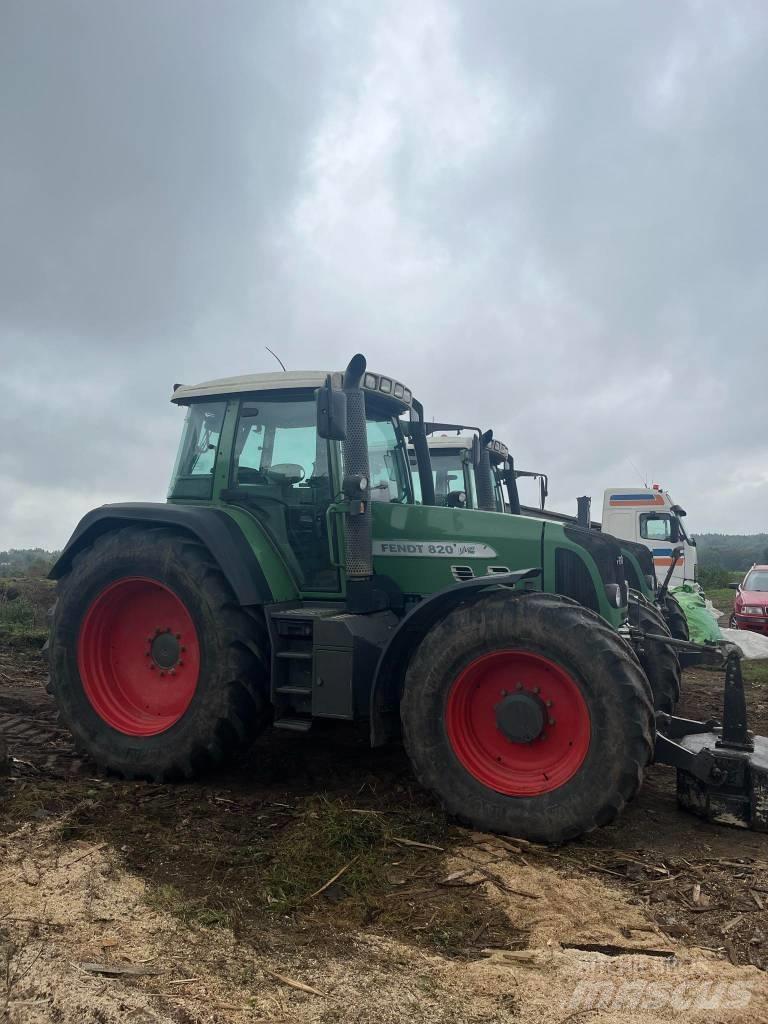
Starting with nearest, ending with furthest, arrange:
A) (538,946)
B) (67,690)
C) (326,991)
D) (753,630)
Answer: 1. (326,991)
2. (538,946)
3. (67,690)
4. (753,630)

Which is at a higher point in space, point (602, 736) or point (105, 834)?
point (602, 736)

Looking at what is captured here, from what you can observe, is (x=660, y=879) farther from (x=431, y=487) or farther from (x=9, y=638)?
(x=9, y=638)

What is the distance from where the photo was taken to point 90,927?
10.7 ft

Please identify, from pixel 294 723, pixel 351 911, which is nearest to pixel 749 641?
pixel 294 723

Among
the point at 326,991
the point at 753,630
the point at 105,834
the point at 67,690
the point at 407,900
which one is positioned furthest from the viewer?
the point at 753,630

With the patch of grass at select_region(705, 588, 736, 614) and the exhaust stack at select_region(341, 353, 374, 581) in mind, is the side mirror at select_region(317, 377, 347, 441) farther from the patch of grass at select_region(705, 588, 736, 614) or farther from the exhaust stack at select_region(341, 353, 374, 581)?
the patch of grass at select_region(705, 588, 736, 614)

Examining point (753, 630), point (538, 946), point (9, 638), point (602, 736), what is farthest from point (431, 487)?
point (753, 630)

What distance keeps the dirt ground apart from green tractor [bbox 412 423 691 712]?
1.06 m

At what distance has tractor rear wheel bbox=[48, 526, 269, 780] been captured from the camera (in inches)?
199

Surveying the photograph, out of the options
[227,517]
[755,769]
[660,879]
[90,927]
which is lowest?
[90,927]

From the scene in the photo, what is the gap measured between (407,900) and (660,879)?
1236 millimetres

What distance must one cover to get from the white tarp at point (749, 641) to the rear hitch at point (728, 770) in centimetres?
752

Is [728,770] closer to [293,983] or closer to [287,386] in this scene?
[293,983]

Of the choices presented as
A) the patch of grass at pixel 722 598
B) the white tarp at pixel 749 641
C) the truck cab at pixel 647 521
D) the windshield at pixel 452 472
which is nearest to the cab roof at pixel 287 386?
the windshield at pixel 452 472
